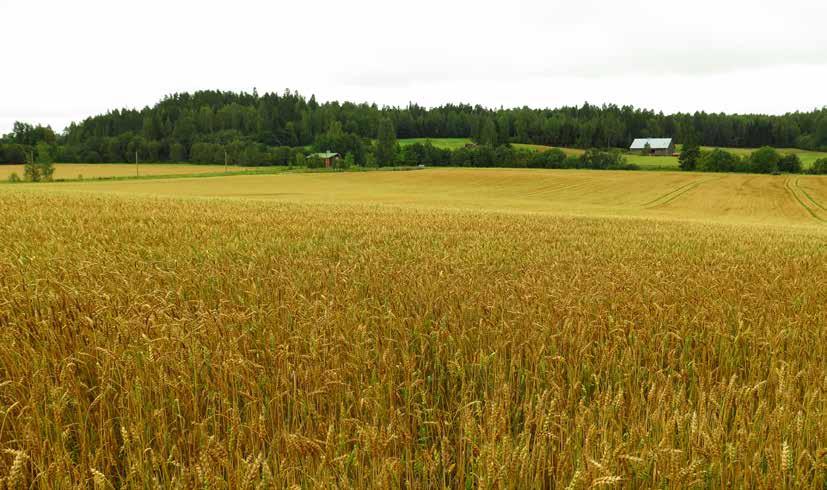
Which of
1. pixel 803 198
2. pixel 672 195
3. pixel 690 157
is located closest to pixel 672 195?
pixel 672 195

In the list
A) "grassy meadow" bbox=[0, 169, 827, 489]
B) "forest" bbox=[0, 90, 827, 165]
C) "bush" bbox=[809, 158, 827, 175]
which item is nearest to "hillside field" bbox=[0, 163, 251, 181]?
"forest" bbox=[0, 90, 827, 165]

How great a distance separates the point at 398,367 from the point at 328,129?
14224 centimetres

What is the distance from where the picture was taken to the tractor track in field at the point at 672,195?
5018 cm

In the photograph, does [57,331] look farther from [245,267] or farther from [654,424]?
[654,424]

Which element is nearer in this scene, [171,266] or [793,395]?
[793,395]

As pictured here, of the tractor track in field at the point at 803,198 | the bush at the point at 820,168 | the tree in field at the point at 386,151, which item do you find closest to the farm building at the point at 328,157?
the tree in field at the point at 386,151

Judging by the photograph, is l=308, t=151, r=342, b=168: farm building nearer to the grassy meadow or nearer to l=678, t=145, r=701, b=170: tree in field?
l=678, t=145, r=701, b=170: tree in field

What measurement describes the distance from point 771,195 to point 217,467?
68.3 m

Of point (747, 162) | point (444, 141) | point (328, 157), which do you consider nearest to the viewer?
point (747, 162)

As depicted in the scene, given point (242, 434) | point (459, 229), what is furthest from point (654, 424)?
point (459, 229)

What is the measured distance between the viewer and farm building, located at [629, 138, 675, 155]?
139750 millimetres

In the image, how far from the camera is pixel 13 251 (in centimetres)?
582

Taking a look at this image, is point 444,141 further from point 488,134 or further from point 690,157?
point 690,157

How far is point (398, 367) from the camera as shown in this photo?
121 inches
